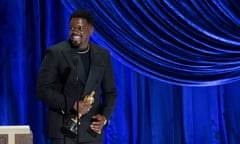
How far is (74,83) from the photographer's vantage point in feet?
9.21

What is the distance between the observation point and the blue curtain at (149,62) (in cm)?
393

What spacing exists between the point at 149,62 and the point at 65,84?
1.34m

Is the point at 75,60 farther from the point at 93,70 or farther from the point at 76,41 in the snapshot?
the point at 93,70

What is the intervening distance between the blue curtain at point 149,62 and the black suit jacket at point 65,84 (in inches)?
43.5

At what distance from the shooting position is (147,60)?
13.3 feet

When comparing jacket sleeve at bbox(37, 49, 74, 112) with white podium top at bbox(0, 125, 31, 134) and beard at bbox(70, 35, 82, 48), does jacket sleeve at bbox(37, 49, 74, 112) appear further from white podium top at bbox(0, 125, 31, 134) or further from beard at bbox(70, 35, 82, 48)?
white podium top at bbox(0, 125, 31, 134)

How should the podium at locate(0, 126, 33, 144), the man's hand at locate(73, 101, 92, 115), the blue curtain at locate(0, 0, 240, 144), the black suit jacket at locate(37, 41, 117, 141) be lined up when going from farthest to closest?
the blue curtain at locate(0, 0, 240, 144), the black suit jacket at locate(37, 41, 117, 141), the man's hand at locate(73, 101, 92, 115), the podium at locate(0, 126, 33, 144)

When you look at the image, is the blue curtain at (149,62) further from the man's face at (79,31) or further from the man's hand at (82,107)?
the man's hand at (82,107)

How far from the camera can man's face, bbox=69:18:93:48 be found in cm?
274

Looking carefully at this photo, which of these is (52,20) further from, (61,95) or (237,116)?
(237,116)

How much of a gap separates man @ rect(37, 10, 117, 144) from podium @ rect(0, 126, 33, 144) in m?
0.61

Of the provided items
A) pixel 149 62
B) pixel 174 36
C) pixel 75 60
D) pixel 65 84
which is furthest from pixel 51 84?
pixel 174 36

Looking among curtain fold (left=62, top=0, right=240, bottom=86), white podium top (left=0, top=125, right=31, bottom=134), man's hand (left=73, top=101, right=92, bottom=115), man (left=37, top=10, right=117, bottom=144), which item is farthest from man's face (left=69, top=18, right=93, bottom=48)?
curtain fold (left=62, top=0, right=240, bottom=86)

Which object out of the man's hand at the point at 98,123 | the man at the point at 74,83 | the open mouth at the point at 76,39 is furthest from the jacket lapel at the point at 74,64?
the man's hand at the point at 98,123
